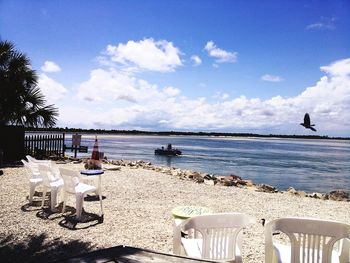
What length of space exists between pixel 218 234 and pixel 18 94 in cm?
1457

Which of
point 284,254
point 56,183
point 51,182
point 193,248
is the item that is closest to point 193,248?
point 193,248

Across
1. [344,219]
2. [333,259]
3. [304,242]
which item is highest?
[304,242]

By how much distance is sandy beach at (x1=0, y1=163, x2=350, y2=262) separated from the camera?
16.4 feet

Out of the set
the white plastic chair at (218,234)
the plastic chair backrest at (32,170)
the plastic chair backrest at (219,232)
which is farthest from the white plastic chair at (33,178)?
the plastic chair backrest at (219,232)

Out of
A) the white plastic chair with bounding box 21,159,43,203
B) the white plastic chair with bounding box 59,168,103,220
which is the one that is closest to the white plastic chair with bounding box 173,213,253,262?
the white plastic chair with bounding box 59,168,103,220

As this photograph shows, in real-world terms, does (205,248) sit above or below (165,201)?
above

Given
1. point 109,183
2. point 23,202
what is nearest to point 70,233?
point 23,202

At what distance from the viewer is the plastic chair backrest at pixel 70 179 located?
20.4 ft

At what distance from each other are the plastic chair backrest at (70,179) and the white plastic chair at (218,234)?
3.44 metres

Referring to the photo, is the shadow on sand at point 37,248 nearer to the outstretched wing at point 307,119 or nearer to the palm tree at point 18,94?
the outstretched wing at point 307,119

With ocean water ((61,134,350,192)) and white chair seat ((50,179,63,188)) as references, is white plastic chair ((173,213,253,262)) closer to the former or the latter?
white chair seat ((50,179,63,188))

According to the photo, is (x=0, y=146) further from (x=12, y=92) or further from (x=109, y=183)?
(x=109, y=183)

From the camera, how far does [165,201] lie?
28.6 feet

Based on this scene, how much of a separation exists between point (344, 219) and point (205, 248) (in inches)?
246
